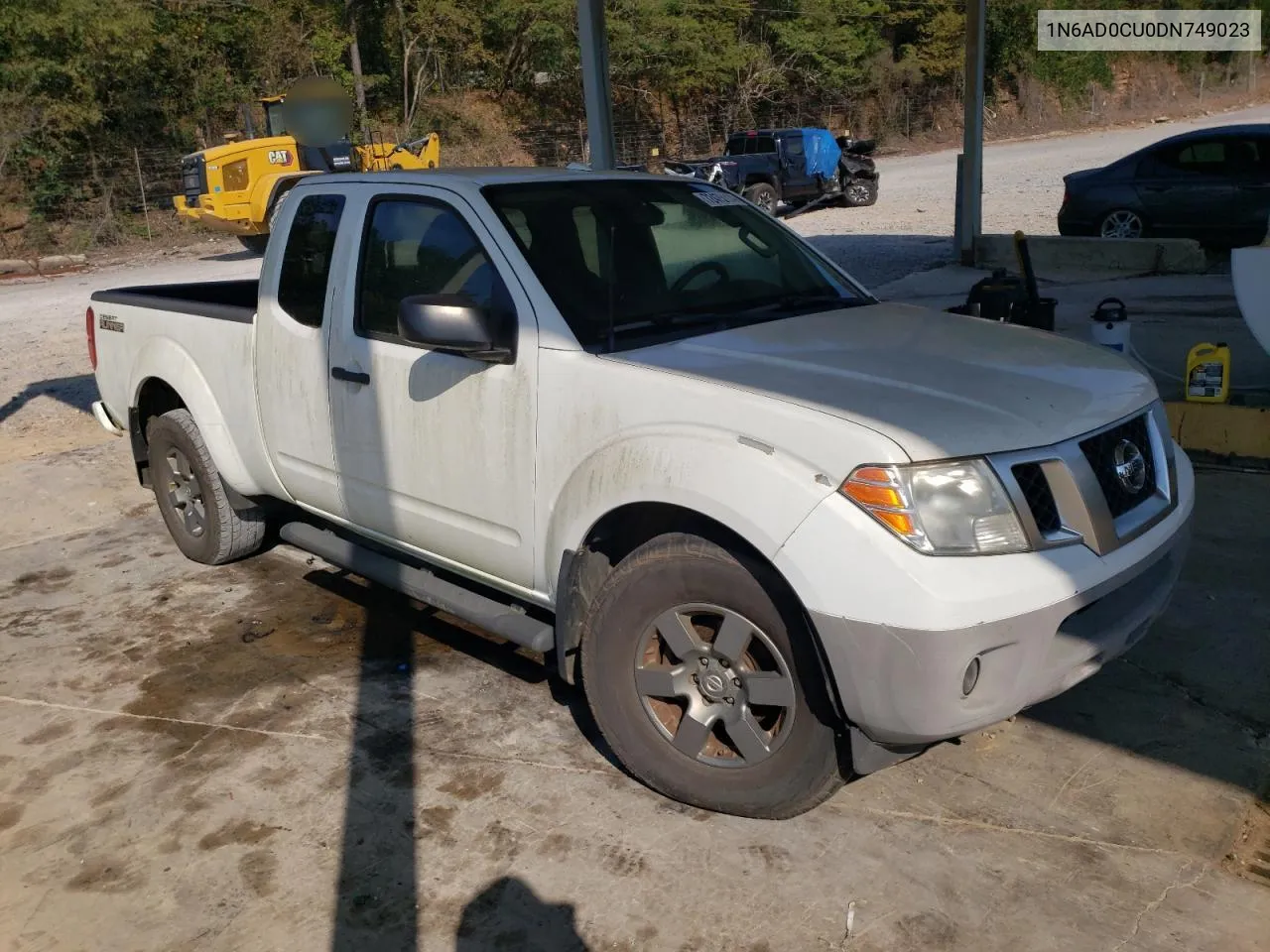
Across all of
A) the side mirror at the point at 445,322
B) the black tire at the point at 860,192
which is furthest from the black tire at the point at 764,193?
the side mirror at the point at 445,322

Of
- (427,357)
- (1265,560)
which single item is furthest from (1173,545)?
(427,357)

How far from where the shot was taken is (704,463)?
3096 mm

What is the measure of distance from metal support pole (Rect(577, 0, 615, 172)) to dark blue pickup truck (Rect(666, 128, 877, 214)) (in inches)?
553

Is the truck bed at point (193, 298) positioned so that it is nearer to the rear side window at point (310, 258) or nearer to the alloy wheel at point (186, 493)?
the rear side window at point (310, 258)

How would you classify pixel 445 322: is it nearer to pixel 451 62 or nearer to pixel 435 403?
pixel 435 403

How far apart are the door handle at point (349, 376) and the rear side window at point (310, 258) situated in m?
0.27

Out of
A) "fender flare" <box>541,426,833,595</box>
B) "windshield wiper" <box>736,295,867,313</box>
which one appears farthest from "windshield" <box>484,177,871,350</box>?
"fender flare" <box>541,426,833,595</box>

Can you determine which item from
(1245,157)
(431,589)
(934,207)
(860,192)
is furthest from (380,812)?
(860,192)

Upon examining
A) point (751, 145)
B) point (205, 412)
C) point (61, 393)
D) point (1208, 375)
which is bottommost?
point (61, 393)

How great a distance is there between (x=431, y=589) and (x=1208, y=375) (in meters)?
4.72

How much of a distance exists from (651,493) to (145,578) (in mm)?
3632

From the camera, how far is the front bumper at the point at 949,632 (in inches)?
108

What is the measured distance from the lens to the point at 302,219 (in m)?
4.77

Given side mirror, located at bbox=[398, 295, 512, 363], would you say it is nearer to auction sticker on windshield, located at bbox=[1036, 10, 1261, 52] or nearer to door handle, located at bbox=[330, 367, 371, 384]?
door handle, located at bbox=[330, 367, 371, 384]
